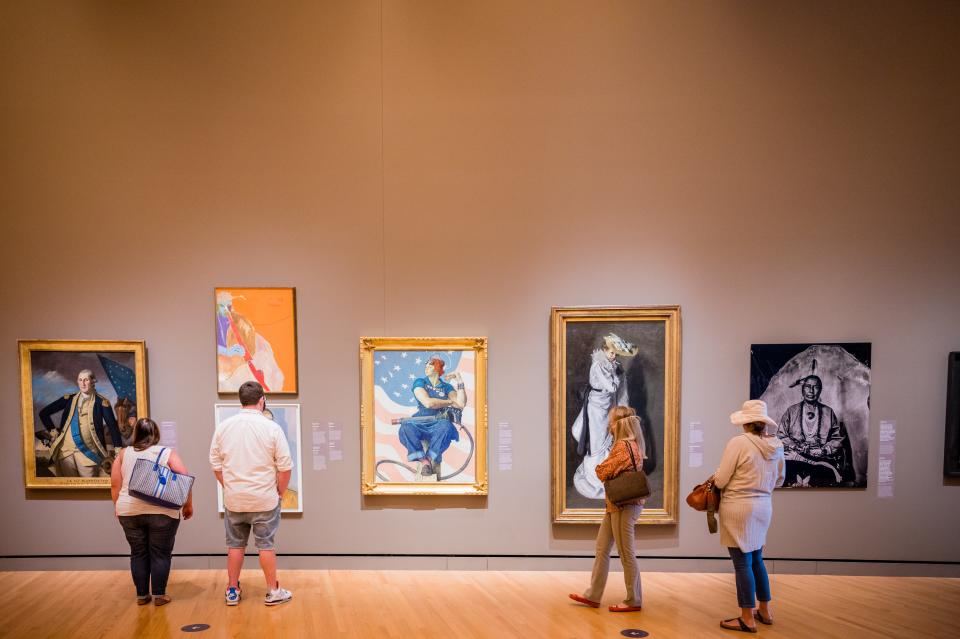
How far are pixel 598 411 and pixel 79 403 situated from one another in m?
5.54

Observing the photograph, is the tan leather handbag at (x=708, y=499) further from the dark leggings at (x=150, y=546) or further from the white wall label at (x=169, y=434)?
the white wall label at (x=169, y=434)

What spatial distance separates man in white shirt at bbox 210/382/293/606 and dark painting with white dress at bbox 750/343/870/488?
4932 mm

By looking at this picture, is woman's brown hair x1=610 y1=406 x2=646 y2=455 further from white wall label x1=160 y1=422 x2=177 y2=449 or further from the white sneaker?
white wall label x1=160 y1=422 x2=177 y2=449

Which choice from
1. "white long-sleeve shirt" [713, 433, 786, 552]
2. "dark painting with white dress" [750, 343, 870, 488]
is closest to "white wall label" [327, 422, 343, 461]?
"white long-sleeve shirt" [713, 433, 786, 552]

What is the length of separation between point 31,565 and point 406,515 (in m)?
4.10

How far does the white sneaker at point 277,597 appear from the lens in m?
5.92

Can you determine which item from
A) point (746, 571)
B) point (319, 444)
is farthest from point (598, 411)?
point (319, 444)

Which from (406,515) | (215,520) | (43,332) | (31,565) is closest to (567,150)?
(406,515)

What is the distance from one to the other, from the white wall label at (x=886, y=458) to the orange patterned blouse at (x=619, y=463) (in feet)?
10.3

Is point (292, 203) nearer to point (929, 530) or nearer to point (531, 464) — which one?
point (531, 464)

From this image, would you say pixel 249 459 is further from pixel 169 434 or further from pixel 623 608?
pixel 623 608

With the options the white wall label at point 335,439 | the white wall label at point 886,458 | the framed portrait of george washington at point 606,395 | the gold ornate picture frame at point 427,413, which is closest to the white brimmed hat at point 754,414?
A: the framed portrait of george washington at point 606,395

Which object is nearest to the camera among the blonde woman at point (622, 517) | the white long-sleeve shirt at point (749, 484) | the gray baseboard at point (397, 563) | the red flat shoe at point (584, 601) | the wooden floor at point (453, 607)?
the white long-sleeve shirt at point (749, 484)

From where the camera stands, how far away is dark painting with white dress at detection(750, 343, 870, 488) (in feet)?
22.2
